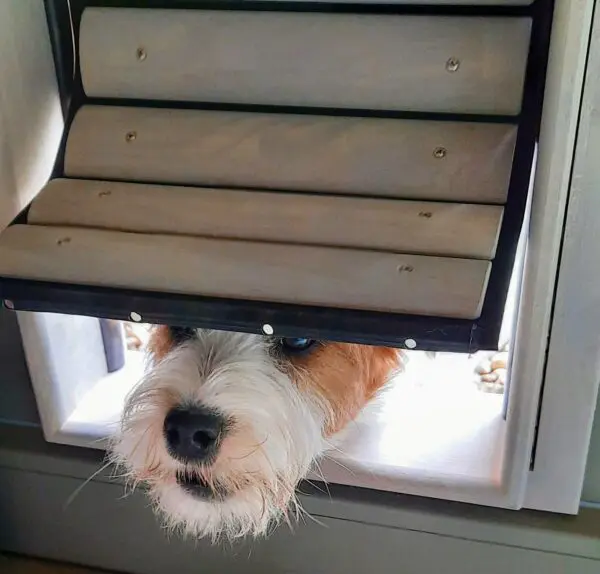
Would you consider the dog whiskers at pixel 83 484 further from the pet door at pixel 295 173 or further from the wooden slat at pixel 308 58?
the wooden slat at pixel 308 58

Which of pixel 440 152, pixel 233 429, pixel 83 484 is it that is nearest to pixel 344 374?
pixel 233 429

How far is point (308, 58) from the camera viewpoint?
0.90 metres

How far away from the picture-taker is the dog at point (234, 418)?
89 cm

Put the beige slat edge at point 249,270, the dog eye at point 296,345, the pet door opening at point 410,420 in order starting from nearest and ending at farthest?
the beige slat edge at point 249,270 → the dog eye at point 296,345 → the pet door opening at point 410,420

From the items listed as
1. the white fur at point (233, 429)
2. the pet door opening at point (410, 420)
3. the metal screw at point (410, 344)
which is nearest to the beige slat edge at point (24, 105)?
the pet door opening at point (410, 420)

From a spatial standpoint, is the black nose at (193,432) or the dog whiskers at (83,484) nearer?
the black nose at (193,432)

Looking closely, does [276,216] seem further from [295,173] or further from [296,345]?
[296,345]

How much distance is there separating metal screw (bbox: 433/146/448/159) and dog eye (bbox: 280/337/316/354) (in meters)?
0.26

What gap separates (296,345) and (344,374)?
0.08 meters

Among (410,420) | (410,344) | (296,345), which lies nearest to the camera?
(410,344)

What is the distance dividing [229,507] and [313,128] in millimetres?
444

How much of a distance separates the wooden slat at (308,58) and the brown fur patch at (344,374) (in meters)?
0.30

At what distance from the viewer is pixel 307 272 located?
86cm

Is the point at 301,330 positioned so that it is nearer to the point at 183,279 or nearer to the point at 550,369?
the point at 183,279
